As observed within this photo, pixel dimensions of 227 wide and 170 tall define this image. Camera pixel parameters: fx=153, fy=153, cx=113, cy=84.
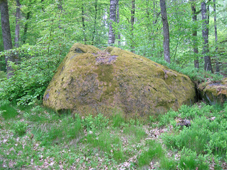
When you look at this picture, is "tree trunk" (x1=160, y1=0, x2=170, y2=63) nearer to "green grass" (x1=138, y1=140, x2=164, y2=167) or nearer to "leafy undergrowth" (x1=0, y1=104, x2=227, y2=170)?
"leafy undergrowth" (x1=0, y1=104, x2=227, y2=170)

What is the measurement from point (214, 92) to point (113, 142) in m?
3.87

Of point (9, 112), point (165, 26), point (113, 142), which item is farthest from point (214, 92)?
point (9, 112)

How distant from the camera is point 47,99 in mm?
5402

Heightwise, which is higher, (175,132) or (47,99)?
(47,99)

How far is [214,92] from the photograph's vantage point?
5184mm

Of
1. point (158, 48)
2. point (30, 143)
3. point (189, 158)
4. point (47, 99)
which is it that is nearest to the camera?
point (189, 158)

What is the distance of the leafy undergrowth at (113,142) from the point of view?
3.14 metres

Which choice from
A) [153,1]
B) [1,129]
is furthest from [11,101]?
[153,1]

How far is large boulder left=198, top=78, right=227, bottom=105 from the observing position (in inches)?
197

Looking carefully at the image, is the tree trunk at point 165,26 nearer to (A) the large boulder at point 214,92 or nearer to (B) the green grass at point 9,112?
(A) the large boulder at point 214,92

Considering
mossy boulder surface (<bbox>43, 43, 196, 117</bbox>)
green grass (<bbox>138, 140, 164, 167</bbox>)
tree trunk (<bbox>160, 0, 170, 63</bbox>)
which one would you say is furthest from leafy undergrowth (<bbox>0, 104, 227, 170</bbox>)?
tree trunk (<bbox>160, 0, 170, 63</bbox>)

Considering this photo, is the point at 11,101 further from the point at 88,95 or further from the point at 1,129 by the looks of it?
the point at 88,95

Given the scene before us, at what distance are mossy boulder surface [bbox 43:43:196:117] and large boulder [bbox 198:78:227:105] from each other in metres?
0.47

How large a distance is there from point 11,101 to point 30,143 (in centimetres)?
293
